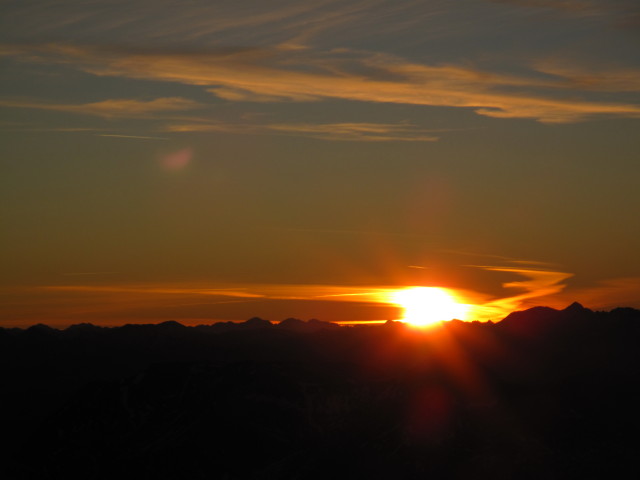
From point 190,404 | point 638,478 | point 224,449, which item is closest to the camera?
point 638,478

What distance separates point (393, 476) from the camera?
126 metres

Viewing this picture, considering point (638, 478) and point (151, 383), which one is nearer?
point (638, 478)

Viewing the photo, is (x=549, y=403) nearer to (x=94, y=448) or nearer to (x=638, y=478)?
(x=638, y=478)

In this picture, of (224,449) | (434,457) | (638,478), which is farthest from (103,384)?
(638,478)

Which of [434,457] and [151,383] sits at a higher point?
[151,383]

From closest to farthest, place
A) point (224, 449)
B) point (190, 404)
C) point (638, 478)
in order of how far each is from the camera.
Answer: point (638, 478) → point (224, 449) → point (190, 404)

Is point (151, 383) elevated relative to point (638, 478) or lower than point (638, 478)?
elevated

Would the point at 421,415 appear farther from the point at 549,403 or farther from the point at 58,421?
the point at 58,421

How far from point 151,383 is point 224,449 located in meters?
21.6

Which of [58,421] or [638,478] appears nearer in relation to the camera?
[638,478]

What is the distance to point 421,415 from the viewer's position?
454ft

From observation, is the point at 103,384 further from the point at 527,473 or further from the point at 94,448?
the point at 527,473

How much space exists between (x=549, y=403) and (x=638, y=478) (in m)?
20.3

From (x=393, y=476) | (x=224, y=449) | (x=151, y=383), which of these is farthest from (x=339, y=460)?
(x=151, y=383)
